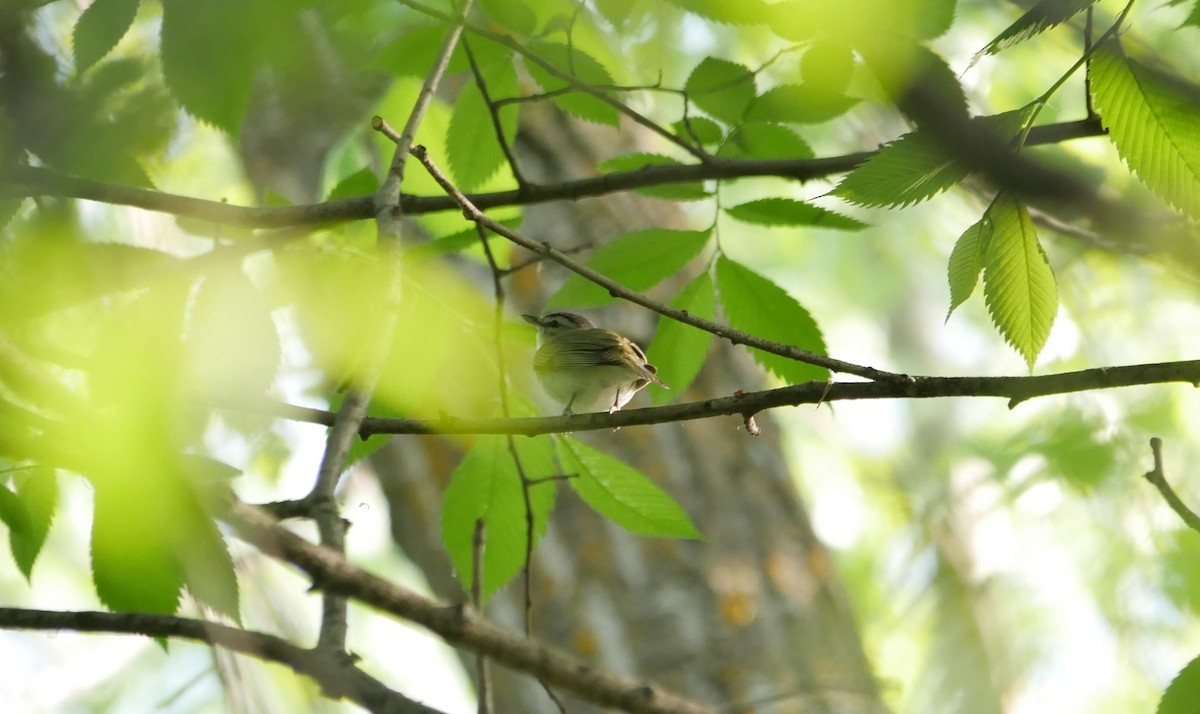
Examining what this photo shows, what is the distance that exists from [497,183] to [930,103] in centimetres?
171

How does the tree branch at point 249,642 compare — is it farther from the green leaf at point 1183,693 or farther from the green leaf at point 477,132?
the green leaf at point 477,132

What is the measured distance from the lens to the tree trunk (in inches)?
165

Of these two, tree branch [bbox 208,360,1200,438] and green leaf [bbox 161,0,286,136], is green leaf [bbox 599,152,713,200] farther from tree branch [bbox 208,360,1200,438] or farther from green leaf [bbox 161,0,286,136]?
green leaf [bbox 161,0,286,136]

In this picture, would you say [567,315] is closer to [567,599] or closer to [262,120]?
[567,599]

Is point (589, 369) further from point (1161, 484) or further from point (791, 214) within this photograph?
point (1161, 484)

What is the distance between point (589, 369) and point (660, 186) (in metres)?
1.01

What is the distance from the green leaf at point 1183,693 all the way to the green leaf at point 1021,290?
0.49m

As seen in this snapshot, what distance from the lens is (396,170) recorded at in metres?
1.83

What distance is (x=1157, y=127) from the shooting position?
117cm

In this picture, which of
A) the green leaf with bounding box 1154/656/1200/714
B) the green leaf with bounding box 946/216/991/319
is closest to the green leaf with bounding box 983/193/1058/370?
the green leaf with bounding box 946/216/991/319

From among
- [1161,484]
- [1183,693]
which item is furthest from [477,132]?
[1183,693]

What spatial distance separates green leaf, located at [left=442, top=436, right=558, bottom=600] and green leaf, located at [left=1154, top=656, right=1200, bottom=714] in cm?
106

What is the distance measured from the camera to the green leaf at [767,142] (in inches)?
90.5

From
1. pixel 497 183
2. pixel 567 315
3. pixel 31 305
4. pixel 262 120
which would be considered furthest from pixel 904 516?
pixel 31 305
